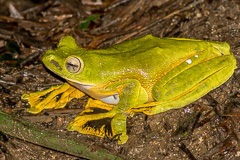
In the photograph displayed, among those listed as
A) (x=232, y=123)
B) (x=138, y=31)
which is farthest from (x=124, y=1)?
(x=232, y=123)

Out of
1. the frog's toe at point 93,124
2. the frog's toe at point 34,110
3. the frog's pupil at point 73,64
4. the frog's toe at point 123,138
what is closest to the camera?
the frog's pupil at point 73,64

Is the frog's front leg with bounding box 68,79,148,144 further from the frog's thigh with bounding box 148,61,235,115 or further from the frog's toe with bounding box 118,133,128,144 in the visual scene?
the frog's thigh with bounding box 148,61,235,115

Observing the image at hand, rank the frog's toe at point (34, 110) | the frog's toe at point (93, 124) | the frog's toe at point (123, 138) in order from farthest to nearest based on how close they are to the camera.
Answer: the frog's toe at point (34, 110)
the frog's toe at point (93, 124)
the frog's toe at point (123, 138)

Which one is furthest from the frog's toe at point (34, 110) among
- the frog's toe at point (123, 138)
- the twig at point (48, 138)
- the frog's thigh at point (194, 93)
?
the frog's thigh at point (194, 93)

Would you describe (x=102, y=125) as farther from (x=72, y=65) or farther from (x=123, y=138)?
(x=72, y=65)

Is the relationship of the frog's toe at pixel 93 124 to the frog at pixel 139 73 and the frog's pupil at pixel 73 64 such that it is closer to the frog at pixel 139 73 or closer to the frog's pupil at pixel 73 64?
the frog at pixel 139 73

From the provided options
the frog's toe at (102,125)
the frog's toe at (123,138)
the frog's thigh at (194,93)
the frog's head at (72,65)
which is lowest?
the frog's toe at (123,138)
